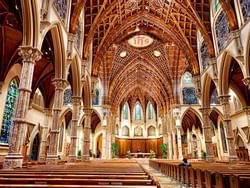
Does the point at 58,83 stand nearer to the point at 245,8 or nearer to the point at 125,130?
the point at 245,8

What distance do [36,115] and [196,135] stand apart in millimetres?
24824

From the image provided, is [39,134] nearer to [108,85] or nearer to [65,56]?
[108,85]

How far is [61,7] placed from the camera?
1255 centimetres

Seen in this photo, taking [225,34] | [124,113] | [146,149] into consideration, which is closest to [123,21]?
[225,34]

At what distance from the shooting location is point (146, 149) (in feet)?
147

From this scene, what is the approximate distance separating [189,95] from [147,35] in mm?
10459

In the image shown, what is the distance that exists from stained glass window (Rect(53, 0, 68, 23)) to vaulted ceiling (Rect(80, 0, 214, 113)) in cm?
411

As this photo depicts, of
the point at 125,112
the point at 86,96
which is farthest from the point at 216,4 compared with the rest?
the point at 125,112

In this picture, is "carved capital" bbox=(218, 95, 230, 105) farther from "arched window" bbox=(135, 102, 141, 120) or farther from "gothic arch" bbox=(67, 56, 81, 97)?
"arched window" bbox=(135, 102, 141, 120)

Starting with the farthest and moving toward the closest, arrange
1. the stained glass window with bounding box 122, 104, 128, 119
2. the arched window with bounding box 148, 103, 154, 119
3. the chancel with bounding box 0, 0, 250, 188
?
1. the arched window with bounding box 148, 103, 154, 119
2. the stained glass window with bounding box 122, 104, 128, 119
3. the chancel with bounding box 0, 0, 250, 188

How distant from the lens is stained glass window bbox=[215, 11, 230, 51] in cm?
1527

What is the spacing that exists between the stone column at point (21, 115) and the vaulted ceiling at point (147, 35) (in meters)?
8.84

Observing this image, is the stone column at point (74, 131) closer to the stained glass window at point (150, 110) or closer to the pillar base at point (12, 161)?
the pillar base at point (12, 161)

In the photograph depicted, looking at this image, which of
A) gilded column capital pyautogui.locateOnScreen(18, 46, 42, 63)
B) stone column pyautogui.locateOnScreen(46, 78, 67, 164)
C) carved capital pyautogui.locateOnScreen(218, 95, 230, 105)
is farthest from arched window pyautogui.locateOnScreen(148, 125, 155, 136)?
gilded column capital pyautogui.locateOnScreen(18, 46, 42, 63)
